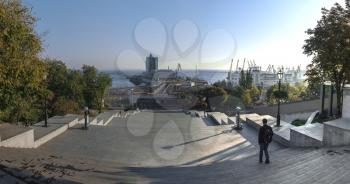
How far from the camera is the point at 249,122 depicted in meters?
23.2

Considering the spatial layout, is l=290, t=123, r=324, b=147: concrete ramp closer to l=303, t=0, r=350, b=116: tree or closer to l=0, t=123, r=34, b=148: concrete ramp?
l=303, t=0, r=350, b=116: tree

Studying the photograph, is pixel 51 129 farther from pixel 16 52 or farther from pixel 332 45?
pixel 332 45

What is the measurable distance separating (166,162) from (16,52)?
19.3 feet

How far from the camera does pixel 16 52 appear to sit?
36.2 ft

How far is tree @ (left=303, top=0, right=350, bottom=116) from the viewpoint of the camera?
58.8 feet

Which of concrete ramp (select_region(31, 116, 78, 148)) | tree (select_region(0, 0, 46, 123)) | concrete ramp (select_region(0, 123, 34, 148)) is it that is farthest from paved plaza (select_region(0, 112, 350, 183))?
tree (select_region(0, 0, 46, 123))

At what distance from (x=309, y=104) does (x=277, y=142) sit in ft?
53.0

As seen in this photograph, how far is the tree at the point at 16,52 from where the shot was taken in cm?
1058

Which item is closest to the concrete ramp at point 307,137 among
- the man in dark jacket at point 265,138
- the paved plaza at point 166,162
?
the paved plaza at point 166,162

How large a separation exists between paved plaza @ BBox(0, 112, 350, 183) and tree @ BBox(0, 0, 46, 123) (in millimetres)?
2053

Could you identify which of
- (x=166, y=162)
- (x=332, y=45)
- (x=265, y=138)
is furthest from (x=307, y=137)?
(x=332, y=45)

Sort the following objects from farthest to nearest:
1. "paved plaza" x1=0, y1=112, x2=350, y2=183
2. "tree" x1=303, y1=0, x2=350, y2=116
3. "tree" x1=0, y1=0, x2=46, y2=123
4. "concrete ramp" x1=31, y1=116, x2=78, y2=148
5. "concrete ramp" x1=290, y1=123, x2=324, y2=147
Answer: "tree" x1=303, y1=0, x2=350, y2=116
"concrete ramp" x1=31, y1=116, x2=78, y2=148
"concrete ramp" x1=290, y1=123, x2=324, y2=147
"tree" x1=0, y1=0, x2=46, y2=123
"paved plaza" x1=0, y1=112, x2=350, y2=183

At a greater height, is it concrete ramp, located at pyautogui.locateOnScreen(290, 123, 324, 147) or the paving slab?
the paving slab

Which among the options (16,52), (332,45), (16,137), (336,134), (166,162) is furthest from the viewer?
(332,45)
